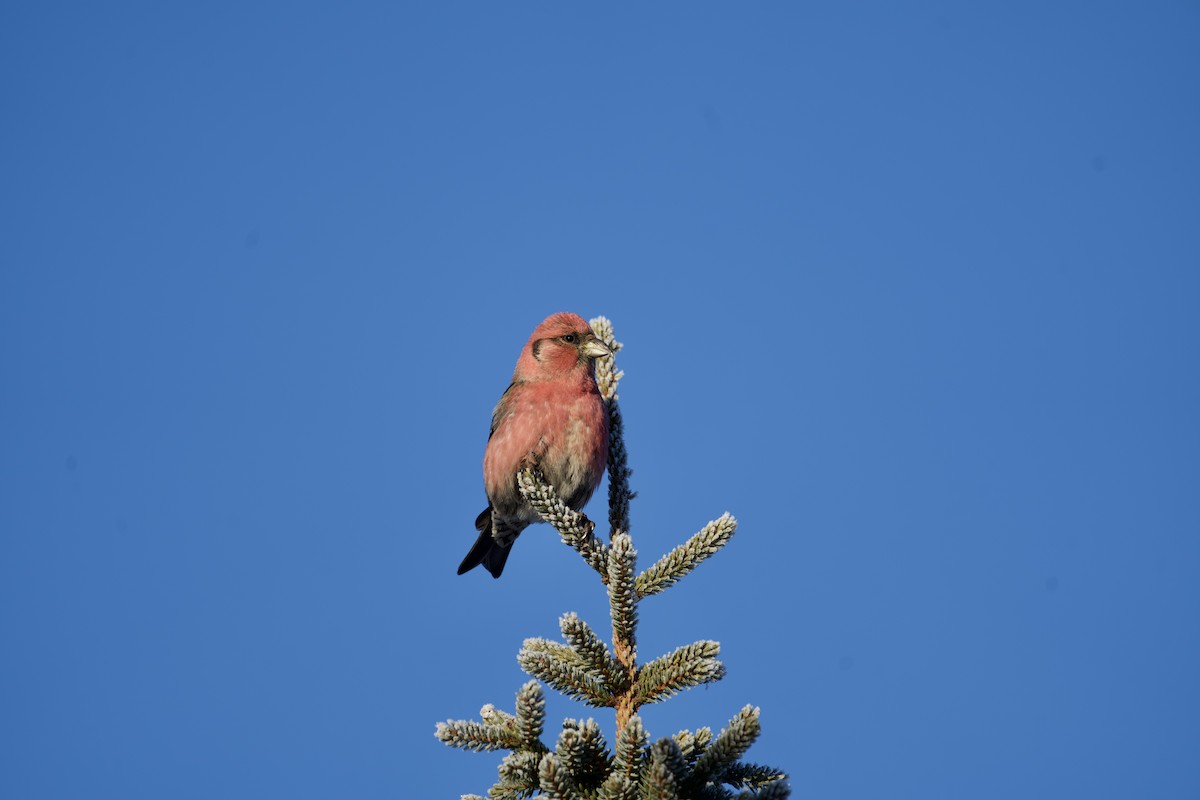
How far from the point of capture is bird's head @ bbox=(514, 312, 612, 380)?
462 centimetres

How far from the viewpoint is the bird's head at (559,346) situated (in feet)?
15.1

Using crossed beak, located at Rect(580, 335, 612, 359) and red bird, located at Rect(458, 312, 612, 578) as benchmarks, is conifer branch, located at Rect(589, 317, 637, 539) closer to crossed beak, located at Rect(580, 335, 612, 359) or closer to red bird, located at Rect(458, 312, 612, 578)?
crossed beak, located at Rect(580, 335, 612, 359)

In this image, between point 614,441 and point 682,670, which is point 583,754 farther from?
point 614,441

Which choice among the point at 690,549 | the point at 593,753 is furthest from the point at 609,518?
the point at 593,753

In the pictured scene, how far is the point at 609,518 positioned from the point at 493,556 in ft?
7.63

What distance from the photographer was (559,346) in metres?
4.69

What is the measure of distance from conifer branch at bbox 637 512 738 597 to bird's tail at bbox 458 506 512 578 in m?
2.60

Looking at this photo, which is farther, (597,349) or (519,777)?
(597,349)

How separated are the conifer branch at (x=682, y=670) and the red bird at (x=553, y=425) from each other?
80.8 inches

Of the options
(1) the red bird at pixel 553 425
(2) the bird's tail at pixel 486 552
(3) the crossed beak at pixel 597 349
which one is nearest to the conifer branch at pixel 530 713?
(3) the crossed beak at pixel 597 349

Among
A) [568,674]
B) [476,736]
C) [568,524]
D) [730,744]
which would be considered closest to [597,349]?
[568,524]

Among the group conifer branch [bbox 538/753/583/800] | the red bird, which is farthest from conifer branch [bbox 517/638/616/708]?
the red bird

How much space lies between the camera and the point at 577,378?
15.3ft

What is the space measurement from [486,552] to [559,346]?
4.42ft
